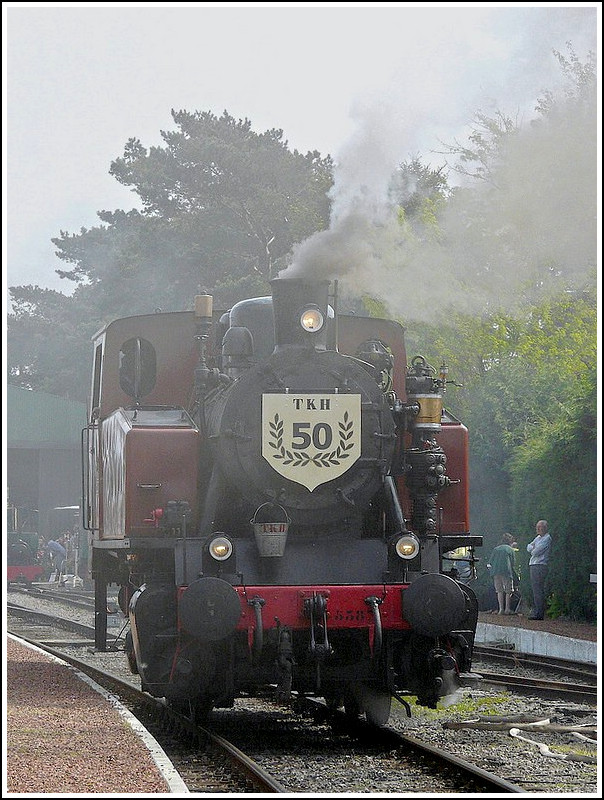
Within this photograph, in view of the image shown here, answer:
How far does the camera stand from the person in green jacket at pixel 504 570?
57.7ft

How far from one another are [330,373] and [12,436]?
35440 mm

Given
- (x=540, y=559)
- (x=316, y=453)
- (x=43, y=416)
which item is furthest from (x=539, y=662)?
(x=43, y=416)

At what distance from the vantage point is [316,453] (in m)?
8.30

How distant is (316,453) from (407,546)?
33.1 inches

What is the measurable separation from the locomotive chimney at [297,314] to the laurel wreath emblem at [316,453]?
1.88ft

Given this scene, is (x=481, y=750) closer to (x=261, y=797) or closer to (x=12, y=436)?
(x=261, y=797)

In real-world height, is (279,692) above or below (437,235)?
below

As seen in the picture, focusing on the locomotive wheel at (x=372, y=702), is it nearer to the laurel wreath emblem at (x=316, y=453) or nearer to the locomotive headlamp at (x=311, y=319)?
the laurel wreath emblem at (x=316, y=453)

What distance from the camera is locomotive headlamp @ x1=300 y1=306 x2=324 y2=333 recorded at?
852 centimetres

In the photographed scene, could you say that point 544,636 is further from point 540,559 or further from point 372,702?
point 372,702

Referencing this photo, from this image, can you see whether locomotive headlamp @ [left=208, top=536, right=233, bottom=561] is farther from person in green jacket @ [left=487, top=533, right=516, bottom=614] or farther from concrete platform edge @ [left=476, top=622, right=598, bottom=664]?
person in green jacket @ [left=487, top=533, right=516, bottom=614]

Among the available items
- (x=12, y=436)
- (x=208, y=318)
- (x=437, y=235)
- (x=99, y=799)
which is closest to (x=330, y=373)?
(x=208, y=318)

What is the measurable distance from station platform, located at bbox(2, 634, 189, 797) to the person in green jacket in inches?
301

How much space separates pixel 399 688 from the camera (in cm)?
836
